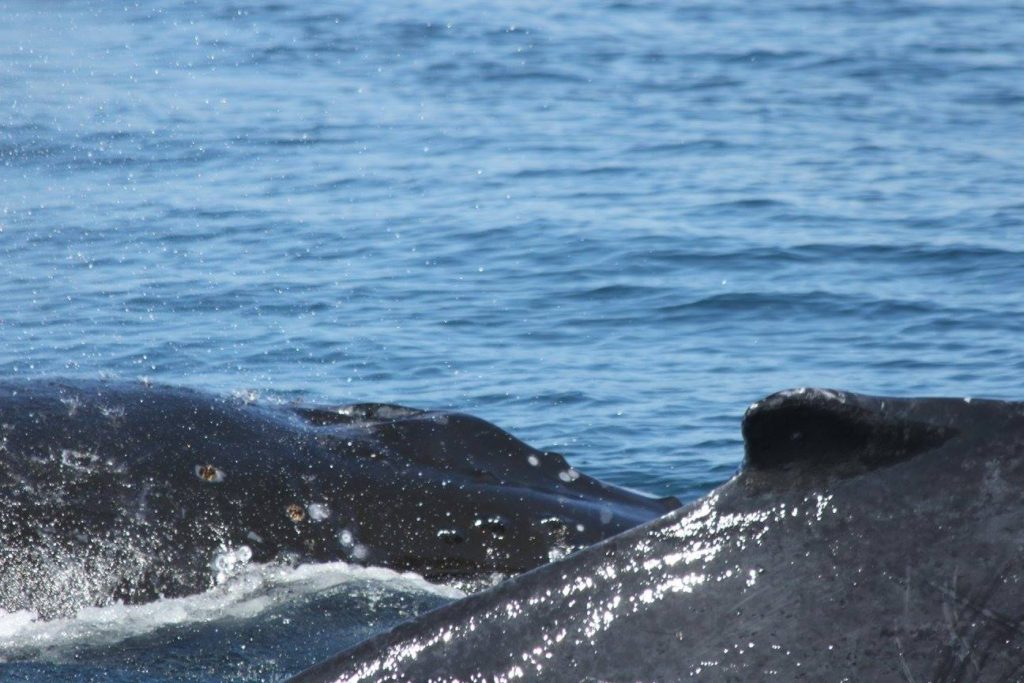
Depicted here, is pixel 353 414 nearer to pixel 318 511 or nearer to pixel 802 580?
pixel 318 511

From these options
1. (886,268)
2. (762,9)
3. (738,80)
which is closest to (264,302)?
(886,268)

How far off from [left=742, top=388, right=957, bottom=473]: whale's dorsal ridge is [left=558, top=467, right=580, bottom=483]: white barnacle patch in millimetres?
4356

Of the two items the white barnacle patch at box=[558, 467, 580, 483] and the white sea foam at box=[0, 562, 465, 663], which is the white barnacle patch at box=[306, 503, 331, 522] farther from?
the white barnacle patch at box=[558, 467, 580, 483]

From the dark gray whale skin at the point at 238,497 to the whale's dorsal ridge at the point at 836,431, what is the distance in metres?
3.87

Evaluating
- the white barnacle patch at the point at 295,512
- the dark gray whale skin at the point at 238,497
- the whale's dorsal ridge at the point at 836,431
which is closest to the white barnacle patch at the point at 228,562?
the dark gray whale skin at the point at 238,497

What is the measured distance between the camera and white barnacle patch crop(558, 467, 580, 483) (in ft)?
28.2

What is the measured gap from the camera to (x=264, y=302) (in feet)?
55.7

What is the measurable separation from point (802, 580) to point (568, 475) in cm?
449

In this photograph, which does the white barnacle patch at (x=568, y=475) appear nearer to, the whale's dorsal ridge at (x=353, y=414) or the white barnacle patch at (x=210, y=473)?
the whale's dorsal ridge at (x=353, y=414)

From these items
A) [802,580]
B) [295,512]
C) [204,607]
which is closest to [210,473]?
[295,512]

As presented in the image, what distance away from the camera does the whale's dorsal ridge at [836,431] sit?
4109mm

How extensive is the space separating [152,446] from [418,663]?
4.20 metres

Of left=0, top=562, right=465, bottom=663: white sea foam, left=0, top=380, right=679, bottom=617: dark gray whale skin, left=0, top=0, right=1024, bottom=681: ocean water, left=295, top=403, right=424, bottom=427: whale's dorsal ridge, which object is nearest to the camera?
left=0, top=562, right=465, bottom=663: white sea foam

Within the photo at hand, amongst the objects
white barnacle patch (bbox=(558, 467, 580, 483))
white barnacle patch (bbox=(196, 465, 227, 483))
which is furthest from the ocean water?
white barnacle patch (bbox=(558, 467, 580, 483))
